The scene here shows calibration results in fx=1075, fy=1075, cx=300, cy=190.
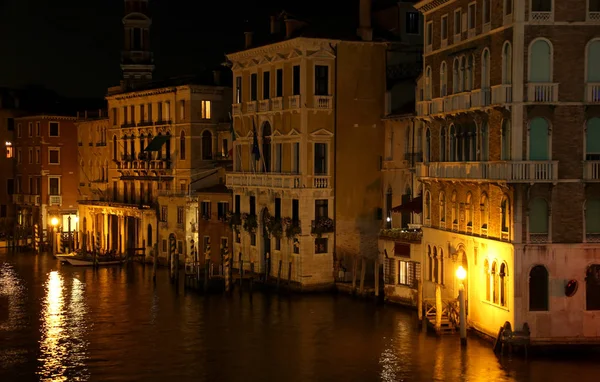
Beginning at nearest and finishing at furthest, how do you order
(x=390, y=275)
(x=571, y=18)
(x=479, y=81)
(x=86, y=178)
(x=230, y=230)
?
(x=571, y=18) → (x=479, y=81) → (x=390, y=275) → (x=230, y=230) → (x=86, y=178)

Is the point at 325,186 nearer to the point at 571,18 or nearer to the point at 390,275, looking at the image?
the point at 390,275

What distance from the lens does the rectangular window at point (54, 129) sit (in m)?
73.6

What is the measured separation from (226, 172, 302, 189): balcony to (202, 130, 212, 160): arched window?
7102 millimetres

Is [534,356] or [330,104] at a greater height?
[330,104]

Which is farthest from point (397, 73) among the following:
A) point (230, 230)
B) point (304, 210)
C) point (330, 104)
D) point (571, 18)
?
point (571, 18)

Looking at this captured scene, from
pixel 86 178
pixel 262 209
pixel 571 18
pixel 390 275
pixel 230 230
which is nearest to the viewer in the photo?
pixel 571 18

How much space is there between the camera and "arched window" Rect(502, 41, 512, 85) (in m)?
→ 29.4

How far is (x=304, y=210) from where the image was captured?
143 ft

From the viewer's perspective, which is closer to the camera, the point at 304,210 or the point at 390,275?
the point at 390,275

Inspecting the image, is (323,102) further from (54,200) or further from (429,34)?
(54,200)

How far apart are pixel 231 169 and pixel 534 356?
27.2m

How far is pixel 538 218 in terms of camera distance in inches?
1155

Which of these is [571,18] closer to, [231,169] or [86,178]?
[231,169]

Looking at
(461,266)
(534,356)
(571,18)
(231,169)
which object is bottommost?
(534,356)
